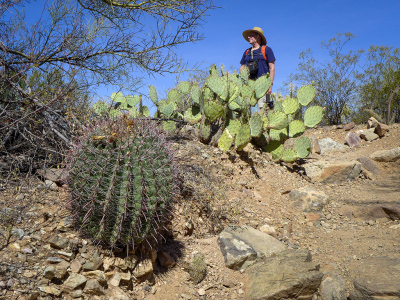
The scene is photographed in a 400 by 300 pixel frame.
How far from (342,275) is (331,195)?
242 cm

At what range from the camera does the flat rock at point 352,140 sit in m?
8.62

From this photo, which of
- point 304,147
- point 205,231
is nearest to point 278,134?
point 304,147

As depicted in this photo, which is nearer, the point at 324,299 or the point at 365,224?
the point at 324,299

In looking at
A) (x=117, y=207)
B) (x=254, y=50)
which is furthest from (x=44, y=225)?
(x=254, y=50)

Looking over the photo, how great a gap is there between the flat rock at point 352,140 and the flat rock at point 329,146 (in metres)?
0.15

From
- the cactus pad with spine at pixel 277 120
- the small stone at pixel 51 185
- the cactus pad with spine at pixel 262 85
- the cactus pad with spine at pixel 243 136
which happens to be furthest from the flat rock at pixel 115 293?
the cactus pad with spine at pixel 262 85

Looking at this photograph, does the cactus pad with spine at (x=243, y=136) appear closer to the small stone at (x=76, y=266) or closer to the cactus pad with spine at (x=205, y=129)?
the cactus pad with spine at (x=205, y=129)

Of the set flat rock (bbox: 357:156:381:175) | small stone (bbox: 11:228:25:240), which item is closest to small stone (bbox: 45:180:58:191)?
small stone (bbox: 11:228:25:240)

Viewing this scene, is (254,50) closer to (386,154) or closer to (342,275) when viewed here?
(386,154)

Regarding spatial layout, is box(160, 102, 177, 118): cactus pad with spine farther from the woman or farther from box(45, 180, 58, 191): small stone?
box(45, 180, 58, 191): small stone

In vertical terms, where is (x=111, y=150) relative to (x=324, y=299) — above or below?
above

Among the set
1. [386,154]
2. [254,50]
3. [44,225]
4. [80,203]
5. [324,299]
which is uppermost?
[254,50]

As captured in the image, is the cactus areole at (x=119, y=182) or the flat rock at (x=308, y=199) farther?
the flat rock at (x=308, y=199)

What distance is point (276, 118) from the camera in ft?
20.1
